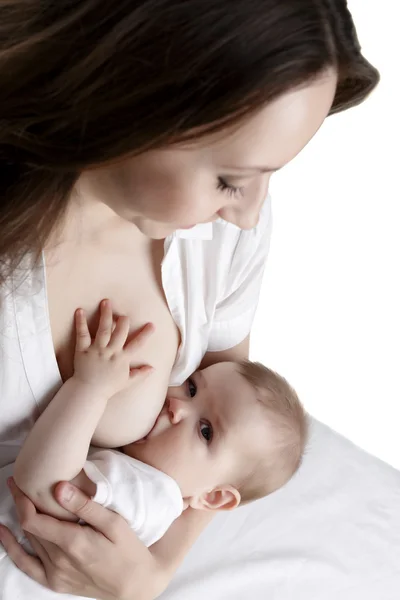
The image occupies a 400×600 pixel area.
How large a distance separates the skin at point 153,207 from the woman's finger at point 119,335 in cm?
15

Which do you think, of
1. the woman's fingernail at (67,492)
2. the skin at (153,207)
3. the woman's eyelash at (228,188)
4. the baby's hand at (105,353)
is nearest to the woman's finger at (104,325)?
the baby's hand at (105,353)

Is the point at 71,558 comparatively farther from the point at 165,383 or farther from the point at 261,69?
the point at 261,69

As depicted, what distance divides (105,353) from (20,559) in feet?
1.23

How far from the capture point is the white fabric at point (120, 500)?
121 centimetres

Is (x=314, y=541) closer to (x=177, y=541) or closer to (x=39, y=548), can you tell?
(x=177, y=541)

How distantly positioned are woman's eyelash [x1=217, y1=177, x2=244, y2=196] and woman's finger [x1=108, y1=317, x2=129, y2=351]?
1.09ft

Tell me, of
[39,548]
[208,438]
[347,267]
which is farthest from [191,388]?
[347,267]

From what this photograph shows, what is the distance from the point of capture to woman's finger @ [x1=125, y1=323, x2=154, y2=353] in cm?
120

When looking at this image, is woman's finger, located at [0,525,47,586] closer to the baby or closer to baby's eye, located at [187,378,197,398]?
the baby

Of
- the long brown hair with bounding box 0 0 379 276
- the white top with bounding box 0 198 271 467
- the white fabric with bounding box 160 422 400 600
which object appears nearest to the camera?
the long brown hair with bounding box 0 0 379 276

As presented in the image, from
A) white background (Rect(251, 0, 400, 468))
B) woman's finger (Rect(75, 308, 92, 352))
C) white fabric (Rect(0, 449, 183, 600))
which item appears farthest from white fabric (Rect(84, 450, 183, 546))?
white background (Rect(251, 0, 400, 468))

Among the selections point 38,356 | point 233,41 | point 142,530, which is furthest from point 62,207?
point 142,530

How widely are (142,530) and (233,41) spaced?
2.83ft

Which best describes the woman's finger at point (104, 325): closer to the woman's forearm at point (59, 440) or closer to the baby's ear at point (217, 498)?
the woman's forearm at point (59, 440)
